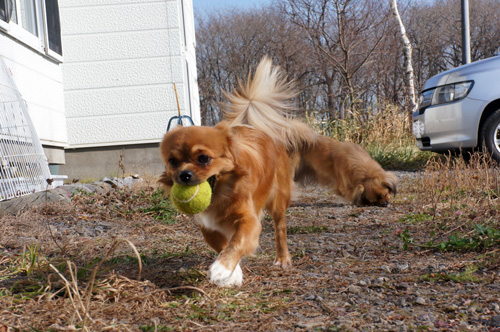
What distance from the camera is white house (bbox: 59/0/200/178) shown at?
895 centimetres

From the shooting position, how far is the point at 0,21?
606 centimetres

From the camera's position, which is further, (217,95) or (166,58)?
(217,95)

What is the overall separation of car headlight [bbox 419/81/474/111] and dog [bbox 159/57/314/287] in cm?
471

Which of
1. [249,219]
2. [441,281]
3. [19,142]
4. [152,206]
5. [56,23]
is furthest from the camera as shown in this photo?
[56,23]

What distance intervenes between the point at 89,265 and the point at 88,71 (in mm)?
6825

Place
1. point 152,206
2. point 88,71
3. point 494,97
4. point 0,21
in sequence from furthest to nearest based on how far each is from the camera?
point 88,71, point 494,97, point 0,21, point 152,206

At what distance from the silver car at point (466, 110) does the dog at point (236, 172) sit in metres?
4.66

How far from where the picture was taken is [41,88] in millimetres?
7656

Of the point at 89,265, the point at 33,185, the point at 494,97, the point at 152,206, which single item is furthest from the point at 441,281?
the point at 494,97

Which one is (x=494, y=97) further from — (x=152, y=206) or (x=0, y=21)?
(x=0, y=21)

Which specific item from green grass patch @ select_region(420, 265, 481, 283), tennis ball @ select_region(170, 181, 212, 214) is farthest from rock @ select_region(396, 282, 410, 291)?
tennis ball @ select_region(170, 181, 212, 214)

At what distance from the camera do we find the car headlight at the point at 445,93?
7.41 metres

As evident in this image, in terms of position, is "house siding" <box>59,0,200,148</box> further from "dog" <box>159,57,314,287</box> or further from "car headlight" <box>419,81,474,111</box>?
"dog" <box>159,57,314,287</box>

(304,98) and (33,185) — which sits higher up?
(304,98)
